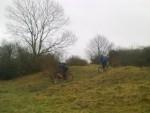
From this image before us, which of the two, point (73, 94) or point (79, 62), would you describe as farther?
point (79, 62)

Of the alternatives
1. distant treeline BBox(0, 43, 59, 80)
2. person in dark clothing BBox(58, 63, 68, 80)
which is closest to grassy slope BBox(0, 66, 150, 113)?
person in dark clothing BBox(58, 63, 68, 80)

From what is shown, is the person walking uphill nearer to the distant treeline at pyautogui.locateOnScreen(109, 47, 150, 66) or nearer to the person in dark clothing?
the distant treeline at pyautogui.locateOnScreen(109, 47, 150, 66)

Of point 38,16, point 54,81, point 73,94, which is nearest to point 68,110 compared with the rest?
point 73,94

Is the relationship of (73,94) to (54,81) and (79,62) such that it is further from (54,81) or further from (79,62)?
(79,62)

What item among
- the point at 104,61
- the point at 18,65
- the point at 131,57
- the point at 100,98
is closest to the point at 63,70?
the point at 104,61

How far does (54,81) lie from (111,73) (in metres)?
6.21

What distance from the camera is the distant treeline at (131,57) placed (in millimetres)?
27406

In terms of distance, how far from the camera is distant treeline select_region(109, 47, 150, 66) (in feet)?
89.9

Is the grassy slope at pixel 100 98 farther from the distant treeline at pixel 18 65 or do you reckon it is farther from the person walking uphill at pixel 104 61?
the distant treeline at pixel 18 65

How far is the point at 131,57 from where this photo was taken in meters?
29.9

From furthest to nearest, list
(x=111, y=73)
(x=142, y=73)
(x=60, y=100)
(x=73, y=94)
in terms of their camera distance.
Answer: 1. (x=111, y=73)
2. (x=142, y=73)
3. (x=73, y=94)
4. (x=60, y=100)

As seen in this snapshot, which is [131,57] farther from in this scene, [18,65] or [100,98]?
[18,65]

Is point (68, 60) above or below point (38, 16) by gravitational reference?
below

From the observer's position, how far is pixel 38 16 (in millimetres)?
48531
